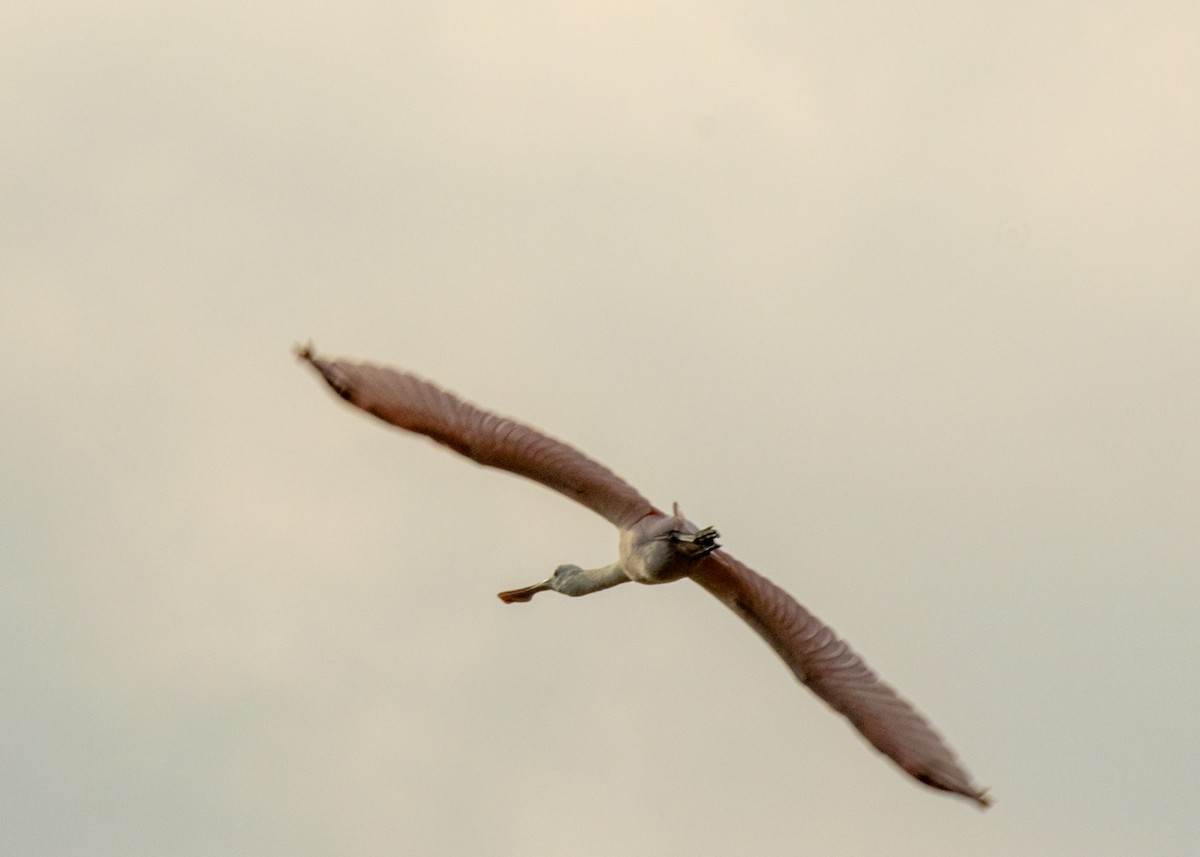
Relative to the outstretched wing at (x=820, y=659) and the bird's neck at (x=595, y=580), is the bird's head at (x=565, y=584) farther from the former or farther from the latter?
the outstretched wing at (x=820, y=659)

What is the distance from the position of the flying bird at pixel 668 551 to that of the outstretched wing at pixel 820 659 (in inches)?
0.4

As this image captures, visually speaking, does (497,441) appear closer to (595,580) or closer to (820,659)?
(595,580)

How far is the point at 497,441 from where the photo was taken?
3881 cm

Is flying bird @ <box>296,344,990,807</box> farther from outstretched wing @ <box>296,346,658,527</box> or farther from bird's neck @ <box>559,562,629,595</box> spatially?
bird's neck @ <box>559,562,629,595</box>

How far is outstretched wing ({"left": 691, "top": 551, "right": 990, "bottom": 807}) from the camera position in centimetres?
3753

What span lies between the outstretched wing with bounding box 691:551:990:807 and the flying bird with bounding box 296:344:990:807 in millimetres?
10

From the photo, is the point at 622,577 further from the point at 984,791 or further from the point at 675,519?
the point at 984,791

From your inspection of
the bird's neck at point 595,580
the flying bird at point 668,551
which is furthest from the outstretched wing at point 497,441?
the bird's neck at point 595,580

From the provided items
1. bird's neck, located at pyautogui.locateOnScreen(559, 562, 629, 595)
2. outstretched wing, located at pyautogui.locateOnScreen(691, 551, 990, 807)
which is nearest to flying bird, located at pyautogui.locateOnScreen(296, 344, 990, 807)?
outstretched wing, located at pyautogui.locateOnScreen(691, 551, 990, 807)

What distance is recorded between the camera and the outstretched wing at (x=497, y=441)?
3862 centimetres

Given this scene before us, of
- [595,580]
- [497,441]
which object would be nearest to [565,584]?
[595,580]

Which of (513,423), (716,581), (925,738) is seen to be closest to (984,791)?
(925,738)

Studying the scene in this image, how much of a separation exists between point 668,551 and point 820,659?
1.90m

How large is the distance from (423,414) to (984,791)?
6.99 metres
